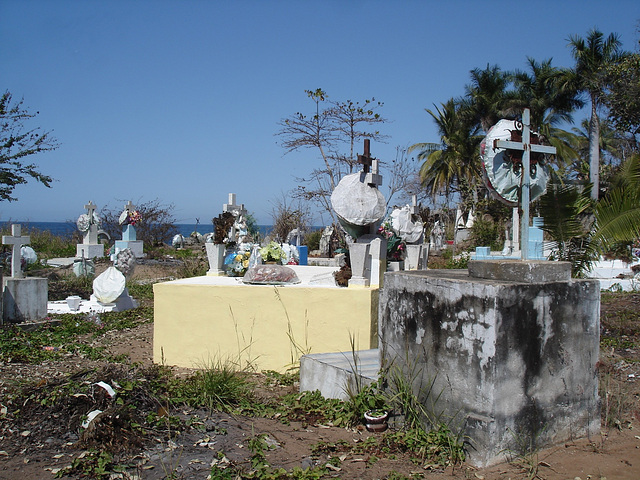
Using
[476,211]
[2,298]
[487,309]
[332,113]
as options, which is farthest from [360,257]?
[476,211]

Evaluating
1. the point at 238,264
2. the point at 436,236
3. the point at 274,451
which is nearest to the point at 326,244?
the point at 436,236

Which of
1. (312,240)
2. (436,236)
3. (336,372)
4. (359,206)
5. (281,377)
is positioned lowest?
(281,377)

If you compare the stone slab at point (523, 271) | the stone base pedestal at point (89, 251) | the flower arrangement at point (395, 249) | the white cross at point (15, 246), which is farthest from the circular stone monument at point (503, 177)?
the stone base pedestal at point (89, 251)

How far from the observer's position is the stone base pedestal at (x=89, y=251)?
19.1 meters

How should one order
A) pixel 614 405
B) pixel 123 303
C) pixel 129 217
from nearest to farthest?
pixel 614 405 → pixel 123 303 → pixel 129 217

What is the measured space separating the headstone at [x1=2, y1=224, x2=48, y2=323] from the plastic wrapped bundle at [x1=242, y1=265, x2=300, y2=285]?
541 cm

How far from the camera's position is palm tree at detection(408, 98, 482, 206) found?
114 ft

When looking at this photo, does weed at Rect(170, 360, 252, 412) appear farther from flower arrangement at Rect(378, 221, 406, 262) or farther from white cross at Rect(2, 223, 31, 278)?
white cross at Rect(2, 223, 31, 278)

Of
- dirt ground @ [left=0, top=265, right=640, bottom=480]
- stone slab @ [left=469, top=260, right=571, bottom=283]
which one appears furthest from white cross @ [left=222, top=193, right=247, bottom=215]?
stone slab @ [left=469, top=260, right=571, bottom=283]

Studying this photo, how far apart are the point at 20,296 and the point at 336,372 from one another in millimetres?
7613

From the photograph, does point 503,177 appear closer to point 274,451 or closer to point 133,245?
point 274,451

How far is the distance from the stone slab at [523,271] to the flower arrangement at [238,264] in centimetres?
432

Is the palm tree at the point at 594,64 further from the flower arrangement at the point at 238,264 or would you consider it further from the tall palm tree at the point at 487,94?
the flower arrangement at the point at 238,264

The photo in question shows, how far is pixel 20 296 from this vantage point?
10477mm
